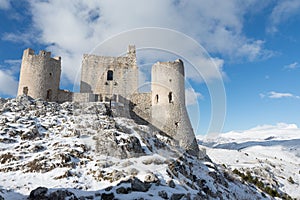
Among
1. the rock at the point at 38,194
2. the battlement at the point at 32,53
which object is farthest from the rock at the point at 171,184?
the battlement at the point at 32,53

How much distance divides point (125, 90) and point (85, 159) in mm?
14957

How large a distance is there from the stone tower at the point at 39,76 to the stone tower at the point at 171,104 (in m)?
11.1

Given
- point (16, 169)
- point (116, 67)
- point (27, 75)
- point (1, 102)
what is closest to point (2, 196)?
point (16, 169)

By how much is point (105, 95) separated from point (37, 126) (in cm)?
1117

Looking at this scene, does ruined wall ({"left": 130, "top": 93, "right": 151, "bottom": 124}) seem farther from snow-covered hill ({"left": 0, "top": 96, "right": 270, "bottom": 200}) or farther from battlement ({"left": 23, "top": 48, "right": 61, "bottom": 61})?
battlement ({"left": 23, "top": 48, "right": 61, "bottom": 61})

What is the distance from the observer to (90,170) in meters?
13.8

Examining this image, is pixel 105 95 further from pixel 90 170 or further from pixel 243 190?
pixel 243 190

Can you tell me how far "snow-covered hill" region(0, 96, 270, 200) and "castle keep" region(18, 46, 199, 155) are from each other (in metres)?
2.69

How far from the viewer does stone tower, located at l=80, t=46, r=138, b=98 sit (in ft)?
95.0

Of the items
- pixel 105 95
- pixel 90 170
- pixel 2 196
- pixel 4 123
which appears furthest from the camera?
pixel 105 95

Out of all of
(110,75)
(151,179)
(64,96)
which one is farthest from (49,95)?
(151,179)

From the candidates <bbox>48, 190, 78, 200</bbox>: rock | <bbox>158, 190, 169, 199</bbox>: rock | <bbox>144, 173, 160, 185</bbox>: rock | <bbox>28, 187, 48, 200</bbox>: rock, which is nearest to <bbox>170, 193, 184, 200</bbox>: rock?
<bbox>158, 190, 169, 199</bbox>: rock

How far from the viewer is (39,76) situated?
24.9 m

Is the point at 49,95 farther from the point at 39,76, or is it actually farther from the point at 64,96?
the point at 39,76
